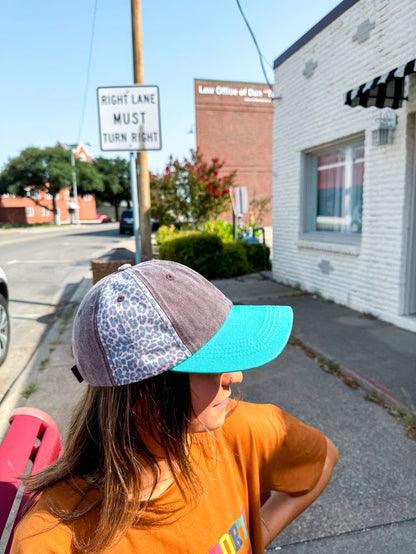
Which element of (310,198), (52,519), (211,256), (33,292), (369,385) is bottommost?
(33,292)

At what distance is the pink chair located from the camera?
122 centimetres

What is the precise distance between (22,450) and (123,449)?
26.8 inches

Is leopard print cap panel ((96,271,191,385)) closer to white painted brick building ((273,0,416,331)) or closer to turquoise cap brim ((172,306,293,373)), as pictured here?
turquoise cap brim ((172,306,293,373))

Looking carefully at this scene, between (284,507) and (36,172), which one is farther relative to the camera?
(36,172)

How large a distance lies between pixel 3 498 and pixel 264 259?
10083mm

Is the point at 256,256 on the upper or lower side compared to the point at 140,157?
lower

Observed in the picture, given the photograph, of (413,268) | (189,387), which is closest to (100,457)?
(189,387)

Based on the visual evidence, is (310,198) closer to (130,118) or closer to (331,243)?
(331,243)

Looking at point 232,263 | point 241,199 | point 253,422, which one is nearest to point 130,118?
point 253,422

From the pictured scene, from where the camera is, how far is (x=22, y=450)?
1413mm

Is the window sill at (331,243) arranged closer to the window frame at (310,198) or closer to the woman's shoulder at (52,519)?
the window frame at (310,198)

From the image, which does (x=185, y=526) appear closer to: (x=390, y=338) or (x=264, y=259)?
(x=390, y=338)

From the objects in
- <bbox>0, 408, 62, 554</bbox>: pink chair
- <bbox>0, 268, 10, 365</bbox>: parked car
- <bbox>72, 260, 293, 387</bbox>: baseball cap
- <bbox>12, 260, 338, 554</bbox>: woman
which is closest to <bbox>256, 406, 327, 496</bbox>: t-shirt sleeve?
<bbox>12, 260, 338, 554</bbox>: woman

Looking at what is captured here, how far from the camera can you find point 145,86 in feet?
16.7
